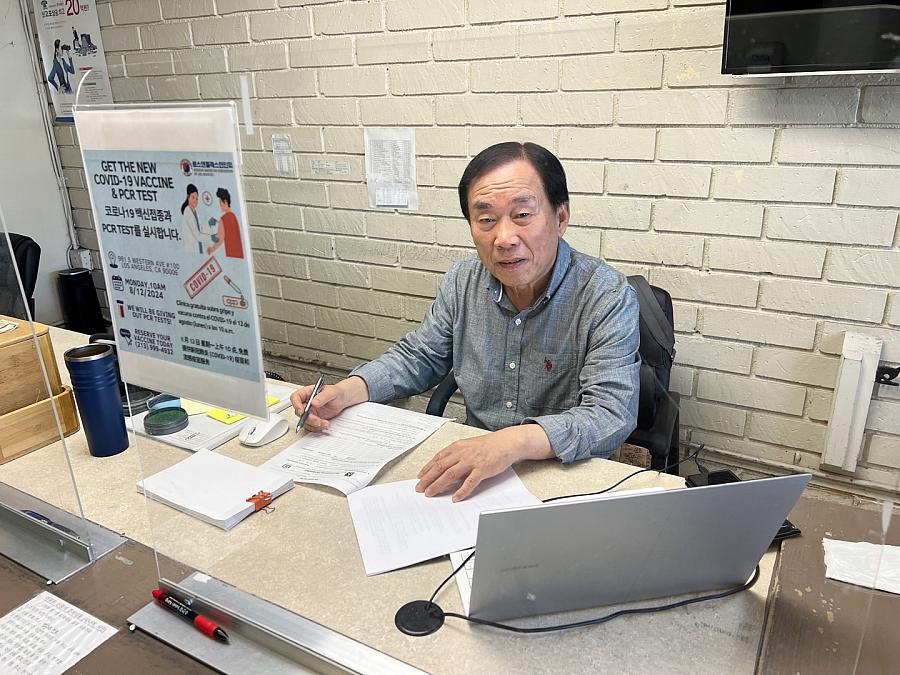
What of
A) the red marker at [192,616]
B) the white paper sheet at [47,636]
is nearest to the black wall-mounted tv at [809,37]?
the red marker at [192,616]

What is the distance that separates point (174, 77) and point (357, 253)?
5.20ft

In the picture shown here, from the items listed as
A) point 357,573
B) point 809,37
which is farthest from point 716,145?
point 357,573

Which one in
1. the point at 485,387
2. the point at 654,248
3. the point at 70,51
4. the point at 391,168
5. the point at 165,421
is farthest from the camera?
the point at 391,168

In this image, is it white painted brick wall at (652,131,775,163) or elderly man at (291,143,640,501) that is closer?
elderly man at (291,143,640,501)

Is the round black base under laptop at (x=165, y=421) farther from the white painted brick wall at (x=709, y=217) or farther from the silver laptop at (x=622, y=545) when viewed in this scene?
the white painted brick wall at (x=709, y=217)

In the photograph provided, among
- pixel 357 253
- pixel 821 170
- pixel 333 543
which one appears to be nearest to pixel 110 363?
pixel 333 543

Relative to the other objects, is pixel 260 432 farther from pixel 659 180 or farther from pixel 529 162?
pixel 659 180

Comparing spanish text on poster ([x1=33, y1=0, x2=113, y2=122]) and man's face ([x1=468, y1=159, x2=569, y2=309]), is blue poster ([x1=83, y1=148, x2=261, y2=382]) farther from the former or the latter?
man's face ([x1=468, y1=159, x2=569, y2=309])

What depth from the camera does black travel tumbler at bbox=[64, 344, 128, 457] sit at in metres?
1.06

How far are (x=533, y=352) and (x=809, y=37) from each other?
0.98 meters

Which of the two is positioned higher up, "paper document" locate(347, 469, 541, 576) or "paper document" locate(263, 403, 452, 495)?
"paper document" locate(347, 469, 541, 576)

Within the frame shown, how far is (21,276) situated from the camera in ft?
3.50

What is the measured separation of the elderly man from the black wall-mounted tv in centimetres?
62

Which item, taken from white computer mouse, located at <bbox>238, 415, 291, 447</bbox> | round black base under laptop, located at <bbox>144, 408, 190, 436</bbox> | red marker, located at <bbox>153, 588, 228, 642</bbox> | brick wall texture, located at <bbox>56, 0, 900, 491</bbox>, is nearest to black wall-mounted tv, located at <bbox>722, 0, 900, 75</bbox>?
brick wall texture, located at <bbox>56, 0, 900, 491</bbox>
